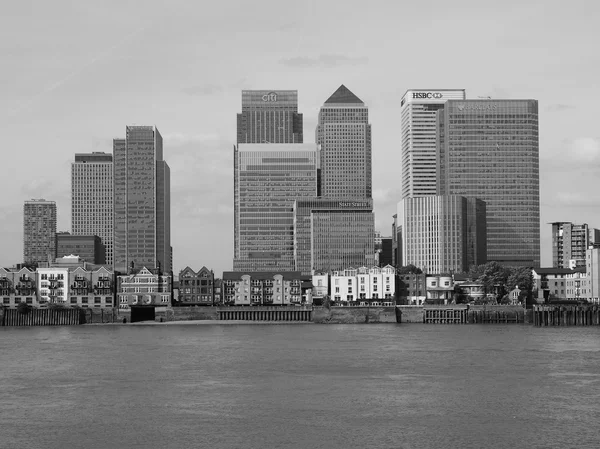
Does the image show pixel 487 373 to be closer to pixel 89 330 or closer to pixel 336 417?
pixel 336 417

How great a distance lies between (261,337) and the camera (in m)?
155

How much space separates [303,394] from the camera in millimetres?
85500

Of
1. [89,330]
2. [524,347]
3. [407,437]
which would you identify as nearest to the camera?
[407,437]

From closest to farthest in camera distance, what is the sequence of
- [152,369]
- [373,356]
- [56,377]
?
[56,377] < [152,369] < [373,356]

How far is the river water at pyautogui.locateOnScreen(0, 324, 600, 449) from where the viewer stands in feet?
224

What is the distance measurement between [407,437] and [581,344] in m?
72.9

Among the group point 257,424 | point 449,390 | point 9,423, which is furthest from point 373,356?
point 9,423

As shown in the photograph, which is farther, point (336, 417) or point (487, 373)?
point (487, 373)

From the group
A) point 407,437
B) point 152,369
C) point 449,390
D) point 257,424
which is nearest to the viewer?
point 407,437

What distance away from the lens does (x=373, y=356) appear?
116750mm

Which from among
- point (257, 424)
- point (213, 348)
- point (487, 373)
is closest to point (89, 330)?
point (213, 348)

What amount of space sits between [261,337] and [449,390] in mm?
69937

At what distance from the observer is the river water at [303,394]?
6819 centimetres

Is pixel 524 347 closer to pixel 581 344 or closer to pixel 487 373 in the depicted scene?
pixel 581 344
